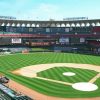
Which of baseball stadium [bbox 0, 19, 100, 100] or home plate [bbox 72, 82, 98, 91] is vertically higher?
baseball stadium [bbox 0, 19, 100, 100]

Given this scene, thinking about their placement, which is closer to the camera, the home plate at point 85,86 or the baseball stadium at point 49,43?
the home plate at point 85,86

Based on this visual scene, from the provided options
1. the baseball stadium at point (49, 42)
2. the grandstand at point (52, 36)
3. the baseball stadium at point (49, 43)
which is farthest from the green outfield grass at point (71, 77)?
the grandstand at point (52, 36)

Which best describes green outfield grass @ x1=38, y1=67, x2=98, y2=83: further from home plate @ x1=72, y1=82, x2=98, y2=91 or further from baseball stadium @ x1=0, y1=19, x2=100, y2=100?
baseball stadium @ x1=0, y1=19, x2=100, y2=100

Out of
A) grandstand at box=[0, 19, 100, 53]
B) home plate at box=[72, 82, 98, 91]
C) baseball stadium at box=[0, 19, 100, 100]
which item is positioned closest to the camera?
home plate at box=[72, 82, 98, 91]

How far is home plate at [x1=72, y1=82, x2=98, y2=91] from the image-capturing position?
38.8 meters

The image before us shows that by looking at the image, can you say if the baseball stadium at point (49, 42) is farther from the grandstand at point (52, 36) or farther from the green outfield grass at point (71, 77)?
the green outfield grass at point (71, 77)

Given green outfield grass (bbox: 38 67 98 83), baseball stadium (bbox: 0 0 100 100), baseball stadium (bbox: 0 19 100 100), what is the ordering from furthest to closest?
baseball stadium (bbox: 0 19 100 100) → baseball stadium (bbox: 0 0 100 100) → green outfield grass (bbox: 38 67 98 83)

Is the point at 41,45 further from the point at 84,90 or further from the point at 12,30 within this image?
the point at 84,90

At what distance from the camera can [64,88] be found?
39.2 meters

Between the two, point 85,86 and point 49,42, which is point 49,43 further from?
point 85,86

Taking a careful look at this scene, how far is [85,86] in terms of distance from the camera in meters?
40.5

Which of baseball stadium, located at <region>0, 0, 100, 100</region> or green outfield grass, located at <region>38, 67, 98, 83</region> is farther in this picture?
baseball stadium, located at <region>0, 0, 100, 100</region>

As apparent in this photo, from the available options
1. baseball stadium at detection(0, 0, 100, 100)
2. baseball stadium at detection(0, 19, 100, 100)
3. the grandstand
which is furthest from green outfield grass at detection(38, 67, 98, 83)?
the grandstand

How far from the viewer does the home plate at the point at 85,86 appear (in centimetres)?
3881
